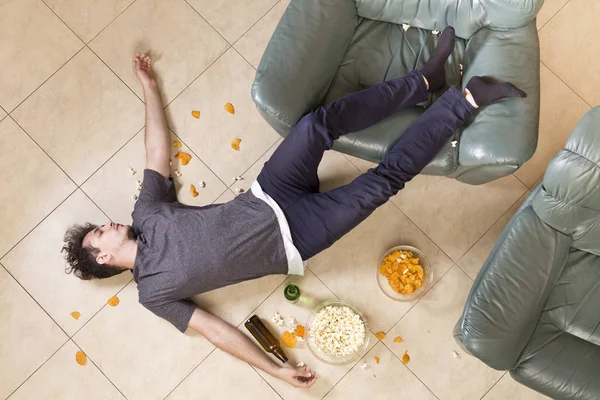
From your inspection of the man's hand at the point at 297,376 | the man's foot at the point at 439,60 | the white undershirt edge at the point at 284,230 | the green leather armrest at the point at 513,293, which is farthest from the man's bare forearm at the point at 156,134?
the green leather armrest at the point at 513,293

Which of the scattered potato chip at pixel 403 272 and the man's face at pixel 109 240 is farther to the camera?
the scattered potato chip at pixel 403 272

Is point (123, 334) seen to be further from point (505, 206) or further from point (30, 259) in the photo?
point (505, 206)

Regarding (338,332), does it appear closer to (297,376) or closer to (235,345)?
(297,376)

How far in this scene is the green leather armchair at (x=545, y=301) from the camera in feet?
6.33

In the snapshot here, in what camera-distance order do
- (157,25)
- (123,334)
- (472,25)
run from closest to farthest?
(472,25), (123,334), (157,25)

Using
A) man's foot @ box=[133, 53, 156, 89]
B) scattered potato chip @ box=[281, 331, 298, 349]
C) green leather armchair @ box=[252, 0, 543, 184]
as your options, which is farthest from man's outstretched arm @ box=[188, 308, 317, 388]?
man's foot @ box=[133, 53, 156, 89]

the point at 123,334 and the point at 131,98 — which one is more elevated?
the point at 131,98

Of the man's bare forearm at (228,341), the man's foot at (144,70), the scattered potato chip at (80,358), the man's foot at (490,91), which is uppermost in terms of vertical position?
the man's foot at (144,70)

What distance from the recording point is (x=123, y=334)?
2510mm

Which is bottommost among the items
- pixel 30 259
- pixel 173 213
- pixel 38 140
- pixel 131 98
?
pixel 173 213

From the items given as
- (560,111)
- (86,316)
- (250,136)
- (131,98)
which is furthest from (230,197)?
(560,111)

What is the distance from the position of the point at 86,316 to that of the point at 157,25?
1524mm

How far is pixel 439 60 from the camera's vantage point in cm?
215

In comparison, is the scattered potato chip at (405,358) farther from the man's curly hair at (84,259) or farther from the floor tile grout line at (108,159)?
the floor tile grout line at (108,159)
